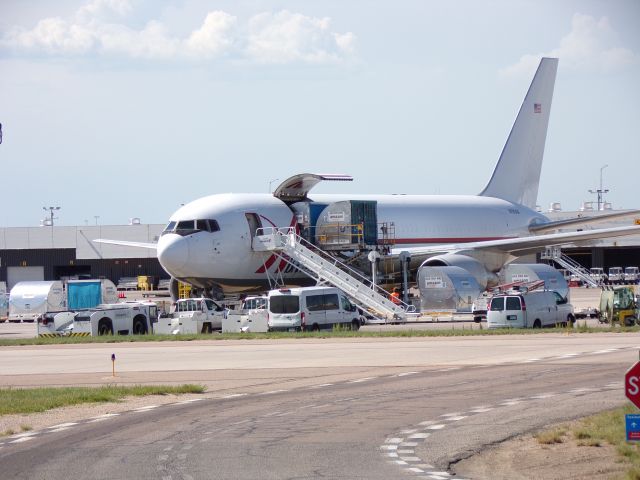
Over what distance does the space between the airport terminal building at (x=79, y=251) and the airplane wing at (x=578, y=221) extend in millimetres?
33642

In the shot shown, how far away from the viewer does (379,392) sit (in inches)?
922

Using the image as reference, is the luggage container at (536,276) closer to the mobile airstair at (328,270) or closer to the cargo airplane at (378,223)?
the cargo airplane at (378,223)

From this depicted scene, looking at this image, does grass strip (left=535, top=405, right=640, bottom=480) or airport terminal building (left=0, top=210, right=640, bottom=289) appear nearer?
grass strip (left=535, top=405, right=640, bottom=480)

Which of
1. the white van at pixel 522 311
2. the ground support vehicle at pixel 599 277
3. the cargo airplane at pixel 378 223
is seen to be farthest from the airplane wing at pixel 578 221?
the white van at pixel 522 311

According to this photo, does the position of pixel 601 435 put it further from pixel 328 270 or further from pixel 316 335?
pixel 328 270

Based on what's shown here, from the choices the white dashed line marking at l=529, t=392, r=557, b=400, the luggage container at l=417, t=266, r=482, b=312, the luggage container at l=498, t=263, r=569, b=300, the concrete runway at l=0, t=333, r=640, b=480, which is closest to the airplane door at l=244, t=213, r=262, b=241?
the luggage container at l=417, t=266, r=482, b=312

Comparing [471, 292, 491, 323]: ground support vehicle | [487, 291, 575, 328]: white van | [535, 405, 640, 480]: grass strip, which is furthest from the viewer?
[471, 292, 491, 323]: ground support vehicle

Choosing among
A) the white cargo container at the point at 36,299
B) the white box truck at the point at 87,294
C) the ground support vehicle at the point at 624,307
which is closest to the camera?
the ground support vehicle at the point at 624,307

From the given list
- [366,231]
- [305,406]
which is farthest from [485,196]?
[305,406]

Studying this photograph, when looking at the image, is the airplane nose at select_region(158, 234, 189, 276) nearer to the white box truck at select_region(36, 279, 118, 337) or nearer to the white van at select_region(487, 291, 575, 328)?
the white box truck at select_region(36, 279, 118, 337)

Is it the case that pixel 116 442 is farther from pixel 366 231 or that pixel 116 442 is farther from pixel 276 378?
pixel 366 231

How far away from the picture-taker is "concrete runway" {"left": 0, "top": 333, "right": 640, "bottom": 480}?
1520 centimetres

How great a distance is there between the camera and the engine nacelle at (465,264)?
175 ft

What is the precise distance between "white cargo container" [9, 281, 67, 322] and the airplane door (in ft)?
47.6
